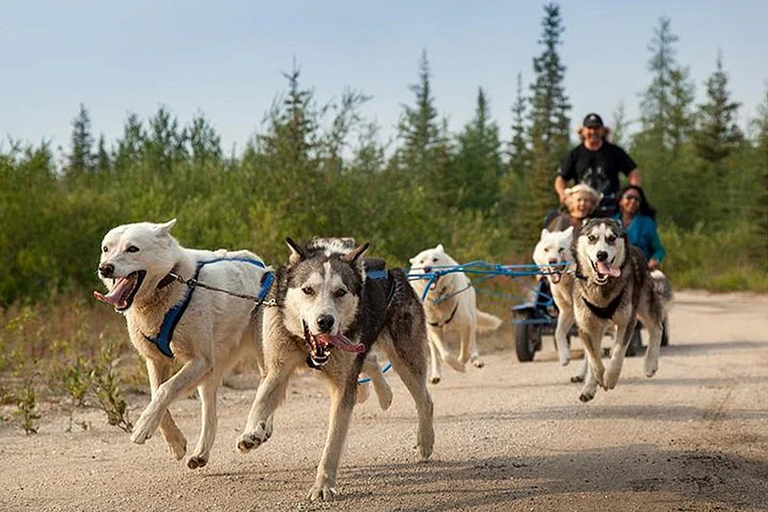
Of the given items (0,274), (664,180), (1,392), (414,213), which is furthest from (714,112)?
(1,392)

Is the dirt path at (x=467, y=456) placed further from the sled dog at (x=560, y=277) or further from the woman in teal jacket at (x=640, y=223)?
the woman in teal jacket at (x=640, y=223)

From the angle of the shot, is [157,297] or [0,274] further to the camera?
[0,274]

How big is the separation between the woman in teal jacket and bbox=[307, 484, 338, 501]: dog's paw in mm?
6822

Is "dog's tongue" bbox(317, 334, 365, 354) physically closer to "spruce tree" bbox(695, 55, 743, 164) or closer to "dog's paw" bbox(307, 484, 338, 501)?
"dog's paw" bbox(307, 484, 338, 501)

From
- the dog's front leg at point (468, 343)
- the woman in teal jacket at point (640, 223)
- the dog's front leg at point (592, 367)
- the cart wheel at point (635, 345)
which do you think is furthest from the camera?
the cart wheel at point (635, 345)

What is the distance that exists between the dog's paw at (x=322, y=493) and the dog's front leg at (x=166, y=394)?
95cm

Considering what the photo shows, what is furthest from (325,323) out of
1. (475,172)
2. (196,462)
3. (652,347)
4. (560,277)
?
(475,172)

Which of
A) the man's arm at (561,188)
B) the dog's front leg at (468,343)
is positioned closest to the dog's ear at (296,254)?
the dog's front leg at (468,343)

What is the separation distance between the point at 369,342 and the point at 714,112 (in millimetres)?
46398

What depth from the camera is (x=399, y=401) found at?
8.52 metres

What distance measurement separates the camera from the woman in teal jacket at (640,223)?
10844 mm

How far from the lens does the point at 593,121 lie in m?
10.3

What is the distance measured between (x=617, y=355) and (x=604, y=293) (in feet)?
1.71

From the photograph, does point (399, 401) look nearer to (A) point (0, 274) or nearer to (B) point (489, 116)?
(A) point (0, 274)
